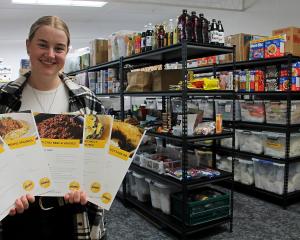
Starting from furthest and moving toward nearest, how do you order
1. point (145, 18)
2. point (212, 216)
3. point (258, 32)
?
point (145, 18)
point (258, 32)
point (212, 216)

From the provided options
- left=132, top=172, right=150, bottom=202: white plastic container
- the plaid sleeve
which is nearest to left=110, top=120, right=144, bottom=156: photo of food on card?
the plaid sleeve

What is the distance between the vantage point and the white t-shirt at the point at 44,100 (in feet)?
4.44

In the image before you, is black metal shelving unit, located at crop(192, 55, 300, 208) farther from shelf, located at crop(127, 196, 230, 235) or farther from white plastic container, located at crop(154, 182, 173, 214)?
white plastic container, located at crop(154, 182, 173, 214)

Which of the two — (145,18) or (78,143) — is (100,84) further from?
(145,18)

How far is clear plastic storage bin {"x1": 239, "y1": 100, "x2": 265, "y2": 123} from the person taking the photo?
4004 millimetres

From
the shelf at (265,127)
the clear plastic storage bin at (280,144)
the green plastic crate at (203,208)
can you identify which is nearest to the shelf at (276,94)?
the shelf at (265,127)

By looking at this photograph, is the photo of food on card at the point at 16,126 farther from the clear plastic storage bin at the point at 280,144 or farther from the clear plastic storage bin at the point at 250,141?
the clear plastic storage bin at the point at 250,141

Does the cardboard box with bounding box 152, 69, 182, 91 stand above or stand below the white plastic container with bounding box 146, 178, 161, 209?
above

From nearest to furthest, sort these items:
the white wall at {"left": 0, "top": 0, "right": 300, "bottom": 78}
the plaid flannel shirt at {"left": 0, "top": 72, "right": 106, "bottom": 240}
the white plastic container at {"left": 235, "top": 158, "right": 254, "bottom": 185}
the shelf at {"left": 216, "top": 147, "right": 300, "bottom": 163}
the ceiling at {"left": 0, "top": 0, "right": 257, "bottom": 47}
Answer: the plaid flannel shirt at {"left": 0, "top": 72, "right": 106, "bottom": 240}, the shelf at {"left": 216, "top": 147, "right": 300, "bottom": 163}, the white plastic container at {"left": 235, "top": 158, "right": 254, "bottom": 185}, the white wall at {"left": 0, "top": 0, "right": 300, "bottom": 78}, the ceiling at {"left": 0, "top": 0, "right": 257, "bottom": 47}

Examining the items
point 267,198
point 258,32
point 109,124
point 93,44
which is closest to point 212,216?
point 267,198

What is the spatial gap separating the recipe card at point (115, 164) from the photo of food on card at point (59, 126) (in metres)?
0.13

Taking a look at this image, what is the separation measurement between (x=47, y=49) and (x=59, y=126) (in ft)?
1.05

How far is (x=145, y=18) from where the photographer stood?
8.56 m

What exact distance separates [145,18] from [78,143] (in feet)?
25.9
